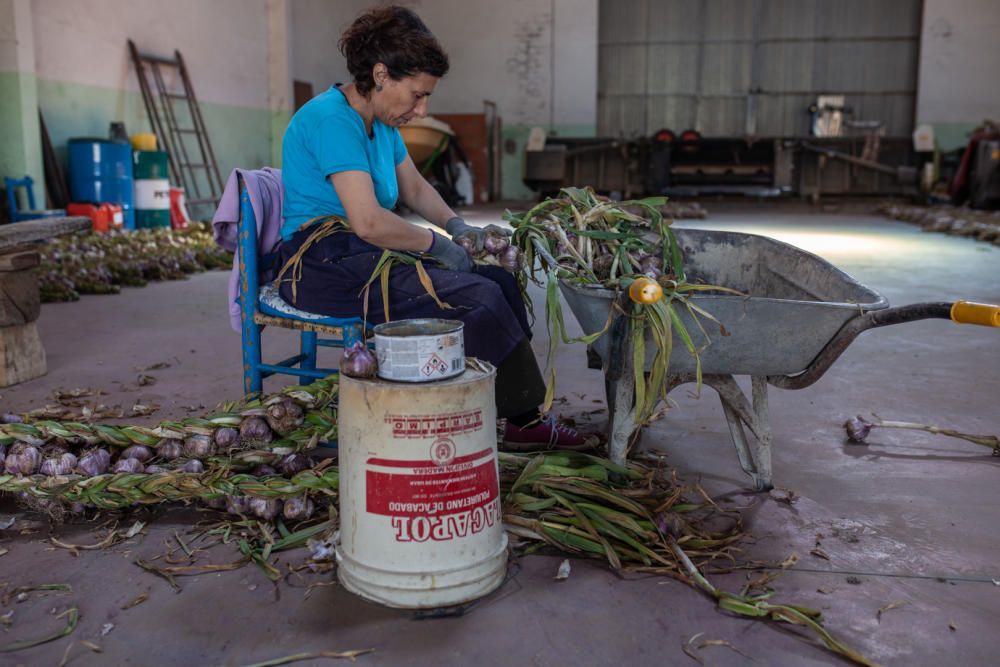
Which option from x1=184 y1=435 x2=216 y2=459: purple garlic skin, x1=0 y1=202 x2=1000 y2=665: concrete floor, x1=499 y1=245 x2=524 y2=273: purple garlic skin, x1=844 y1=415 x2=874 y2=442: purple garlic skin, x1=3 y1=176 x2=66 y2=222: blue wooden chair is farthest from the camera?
x1=3 y1=176 x2=66 y2=222: blue wooden chair

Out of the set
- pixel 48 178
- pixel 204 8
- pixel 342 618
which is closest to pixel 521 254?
pixel 342 618

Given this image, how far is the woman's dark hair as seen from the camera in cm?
236

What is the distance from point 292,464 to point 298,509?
0.74ft

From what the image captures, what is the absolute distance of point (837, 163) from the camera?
15.5 meters

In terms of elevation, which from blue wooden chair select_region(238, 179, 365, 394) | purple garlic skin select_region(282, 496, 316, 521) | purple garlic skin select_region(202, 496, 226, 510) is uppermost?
blue wooden chair select_region(238, 179, 365, 394)

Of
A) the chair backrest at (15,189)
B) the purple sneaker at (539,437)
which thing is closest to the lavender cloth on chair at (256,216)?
the purple sneaker at (539,437)

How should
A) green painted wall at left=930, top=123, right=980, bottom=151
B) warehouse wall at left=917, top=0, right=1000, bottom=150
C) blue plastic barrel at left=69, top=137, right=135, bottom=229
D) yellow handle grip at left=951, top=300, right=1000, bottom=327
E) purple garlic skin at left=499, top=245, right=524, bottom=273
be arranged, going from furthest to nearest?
green painted wall at left=930, top=123, right=980, bottom=151 < warehouse wall at left=917, top=0, right=1000, bottom=150 < blue plastic barrel at left=69, top=137, right=135, bottom=229 < purple garlic skin at left=499, top=245, right=524, bottom=273 < yellow handle grip at left=951, top=300, right=1000, bottom=327

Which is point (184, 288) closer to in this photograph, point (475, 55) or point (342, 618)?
point (342, 618)

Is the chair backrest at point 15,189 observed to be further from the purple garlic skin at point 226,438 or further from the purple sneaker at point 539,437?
the purple sneaker at point 539,437

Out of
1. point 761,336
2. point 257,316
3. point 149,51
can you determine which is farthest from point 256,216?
point 149,51

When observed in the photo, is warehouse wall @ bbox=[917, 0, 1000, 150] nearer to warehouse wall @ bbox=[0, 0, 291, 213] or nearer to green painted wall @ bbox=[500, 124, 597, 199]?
green painted wall @ bbox=[500, 124, 597, 199]

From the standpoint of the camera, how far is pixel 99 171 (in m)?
7.86

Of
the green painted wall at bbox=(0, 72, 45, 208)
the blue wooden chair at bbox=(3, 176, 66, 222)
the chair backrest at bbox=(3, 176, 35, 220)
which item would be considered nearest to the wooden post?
the blue wooden chair at bbox=(3, 176, 66, 222)

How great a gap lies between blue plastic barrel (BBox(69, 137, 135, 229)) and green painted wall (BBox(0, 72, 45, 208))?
0.37 meters
